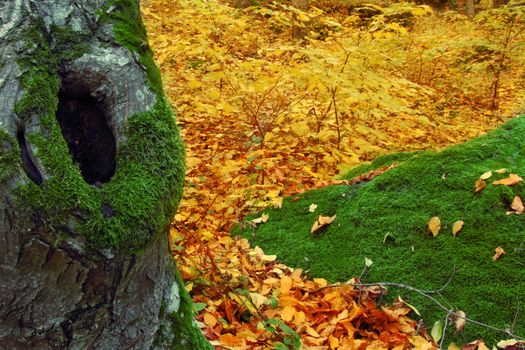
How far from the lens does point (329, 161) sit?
17.6ft

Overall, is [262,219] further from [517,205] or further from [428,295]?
[517,205]

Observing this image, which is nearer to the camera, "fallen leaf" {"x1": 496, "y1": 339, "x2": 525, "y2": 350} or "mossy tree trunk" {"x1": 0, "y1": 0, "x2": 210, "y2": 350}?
"mossy tree trunk" {"x1": 0, "y1": 0, "x2": 210, "y2": 350}

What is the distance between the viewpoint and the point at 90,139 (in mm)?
1727

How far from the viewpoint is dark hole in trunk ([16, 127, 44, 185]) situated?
140cm

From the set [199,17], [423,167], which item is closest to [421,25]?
[199,17]

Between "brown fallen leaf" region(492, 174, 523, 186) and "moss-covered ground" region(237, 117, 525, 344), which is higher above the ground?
"brown fallen leaf" region(492, 174, 523, 186)

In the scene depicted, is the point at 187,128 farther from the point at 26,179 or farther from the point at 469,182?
the point at 26,179

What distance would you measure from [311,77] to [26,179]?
4.09 meters

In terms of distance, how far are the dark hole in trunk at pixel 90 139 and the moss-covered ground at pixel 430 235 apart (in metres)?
2.09

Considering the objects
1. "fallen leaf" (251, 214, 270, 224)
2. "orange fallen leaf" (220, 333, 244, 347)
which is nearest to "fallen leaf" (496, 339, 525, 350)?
"orange fallen leaf" (220, 333, 244, 347)

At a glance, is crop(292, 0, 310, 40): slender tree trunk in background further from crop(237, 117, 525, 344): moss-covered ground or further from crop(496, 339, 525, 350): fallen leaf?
crop(496, 339, 525, 350): fallen leaf

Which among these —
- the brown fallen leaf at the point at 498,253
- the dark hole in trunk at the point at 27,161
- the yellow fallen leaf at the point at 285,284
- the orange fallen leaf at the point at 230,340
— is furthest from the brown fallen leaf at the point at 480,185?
the dark hole in trunk at the point at 27,161

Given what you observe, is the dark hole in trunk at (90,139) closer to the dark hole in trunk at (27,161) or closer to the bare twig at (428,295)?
the dark hole in trunk at (27,161)

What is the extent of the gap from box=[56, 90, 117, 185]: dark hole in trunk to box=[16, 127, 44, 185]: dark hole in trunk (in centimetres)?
26
